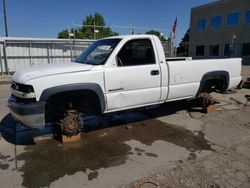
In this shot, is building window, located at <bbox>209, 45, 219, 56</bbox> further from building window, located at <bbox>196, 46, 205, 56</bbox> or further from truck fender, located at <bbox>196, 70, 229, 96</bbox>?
truck fender, located at <bbox>196, 70, 229, 96</bbox>

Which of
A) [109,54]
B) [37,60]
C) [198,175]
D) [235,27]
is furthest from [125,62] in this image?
[235,27]

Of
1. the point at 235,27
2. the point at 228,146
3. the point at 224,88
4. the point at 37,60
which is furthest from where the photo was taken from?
the point at 235,27

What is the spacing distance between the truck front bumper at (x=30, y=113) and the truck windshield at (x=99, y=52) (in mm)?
1366

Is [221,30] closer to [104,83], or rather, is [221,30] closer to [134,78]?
[134,78]

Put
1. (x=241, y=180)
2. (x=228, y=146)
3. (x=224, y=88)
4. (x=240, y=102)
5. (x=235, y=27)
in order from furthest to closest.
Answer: (x=235, y=27) < (x=240, y=102) < (x=224, y=88) < (x=228, y=146) < (x=241, y=180)

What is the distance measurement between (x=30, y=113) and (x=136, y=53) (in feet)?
8.04

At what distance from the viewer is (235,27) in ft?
99.6

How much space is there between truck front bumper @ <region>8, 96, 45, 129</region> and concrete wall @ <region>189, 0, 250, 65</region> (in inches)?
1166

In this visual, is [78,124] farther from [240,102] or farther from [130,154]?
[240,102]

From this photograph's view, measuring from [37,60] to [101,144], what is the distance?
14.4 meters

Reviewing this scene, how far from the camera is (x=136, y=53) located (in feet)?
16.1

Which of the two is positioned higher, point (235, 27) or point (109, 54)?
point (235, 27)

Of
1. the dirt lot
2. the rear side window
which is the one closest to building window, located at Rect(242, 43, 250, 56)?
the dirt lot

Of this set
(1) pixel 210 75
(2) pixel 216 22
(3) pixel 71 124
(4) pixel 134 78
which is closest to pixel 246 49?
(2) pixel 216 22
